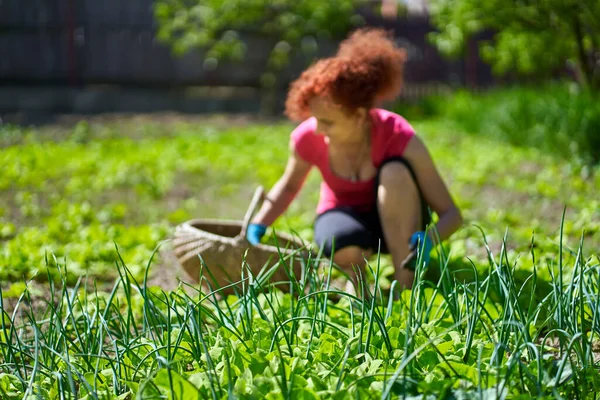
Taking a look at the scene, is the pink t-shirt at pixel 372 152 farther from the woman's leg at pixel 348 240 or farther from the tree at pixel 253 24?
the tree at pixel 253 24

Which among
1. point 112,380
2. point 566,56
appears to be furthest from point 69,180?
point 566,56

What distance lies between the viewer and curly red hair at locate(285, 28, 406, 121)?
288 cm

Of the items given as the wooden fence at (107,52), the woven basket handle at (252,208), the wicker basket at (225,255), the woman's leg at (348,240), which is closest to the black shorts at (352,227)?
the woman's leg at (348,240)

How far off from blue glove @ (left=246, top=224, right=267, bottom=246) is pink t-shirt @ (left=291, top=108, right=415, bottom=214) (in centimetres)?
33

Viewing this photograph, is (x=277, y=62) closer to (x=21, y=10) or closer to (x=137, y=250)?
(x=21, y=10)

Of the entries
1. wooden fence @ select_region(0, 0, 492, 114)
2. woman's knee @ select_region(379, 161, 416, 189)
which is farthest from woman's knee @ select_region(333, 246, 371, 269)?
wooden fence @ select_region(0, 0, 492, 114)

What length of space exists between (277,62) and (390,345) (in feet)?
31.5

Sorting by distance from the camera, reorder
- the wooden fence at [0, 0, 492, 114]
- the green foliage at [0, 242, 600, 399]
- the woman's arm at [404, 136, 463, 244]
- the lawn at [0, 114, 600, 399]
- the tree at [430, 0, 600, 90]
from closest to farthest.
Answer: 1. the green foliage at [0, 242, 600, 399]
2. the lawn at [0, 114, 600, 399]
3. the woman's arm at [404, 136, 463, 244]
4. the tree at [430, 0, 600, 90]
5. the wooden fence at [0, 0, 492, 114]

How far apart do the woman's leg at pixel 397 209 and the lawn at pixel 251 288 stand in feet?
0.45

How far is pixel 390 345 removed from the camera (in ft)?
6.04

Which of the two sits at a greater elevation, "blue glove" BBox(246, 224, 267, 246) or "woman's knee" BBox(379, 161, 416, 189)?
"woman's knee" BBox(379, 161, 416, 189)

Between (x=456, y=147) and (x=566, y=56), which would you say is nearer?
(x=456, y=147)

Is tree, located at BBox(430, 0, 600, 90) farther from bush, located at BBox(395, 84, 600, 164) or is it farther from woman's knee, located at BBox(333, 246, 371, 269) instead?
woman's knee, located at BBox(333, 246, 371, 269)

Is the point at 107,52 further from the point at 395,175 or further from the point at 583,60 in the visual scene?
the point at 395,175
